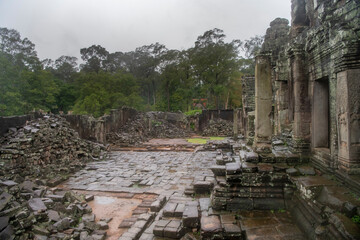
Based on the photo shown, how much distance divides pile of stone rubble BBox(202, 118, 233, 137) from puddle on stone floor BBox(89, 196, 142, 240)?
757 inches

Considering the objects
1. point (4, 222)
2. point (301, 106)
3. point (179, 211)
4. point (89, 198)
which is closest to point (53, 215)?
point (4, 222)

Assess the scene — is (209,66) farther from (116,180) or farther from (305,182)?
(305,182)

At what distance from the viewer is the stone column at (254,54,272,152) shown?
562 centimetres

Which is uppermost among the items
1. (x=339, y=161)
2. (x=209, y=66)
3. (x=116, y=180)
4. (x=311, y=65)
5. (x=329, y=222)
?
(x=209, y=66)

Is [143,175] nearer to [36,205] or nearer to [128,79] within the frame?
[36,205]

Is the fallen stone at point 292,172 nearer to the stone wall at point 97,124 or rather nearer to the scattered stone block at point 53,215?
the scattered stone block at point 53,215

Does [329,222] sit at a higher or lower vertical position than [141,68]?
lower

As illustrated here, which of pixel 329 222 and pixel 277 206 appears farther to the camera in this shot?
pixel 277 206

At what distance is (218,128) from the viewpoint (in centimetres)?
2561

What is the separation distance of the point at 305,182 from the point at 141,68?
41796 millimetres

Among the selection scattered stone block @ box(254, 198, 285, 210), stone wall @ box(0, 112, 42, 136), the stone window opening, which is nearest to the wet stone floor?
scattered stone block @ box(254, 198, 285, 210)

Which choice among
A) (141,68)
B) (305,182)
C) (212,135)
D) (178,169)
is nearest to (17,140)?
(178,169)

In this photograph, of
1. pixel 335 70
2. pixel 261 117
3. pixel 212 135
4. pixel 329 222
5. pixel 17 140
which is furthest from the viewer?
pixel 212 135

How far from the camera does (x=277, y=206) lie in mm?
4289
